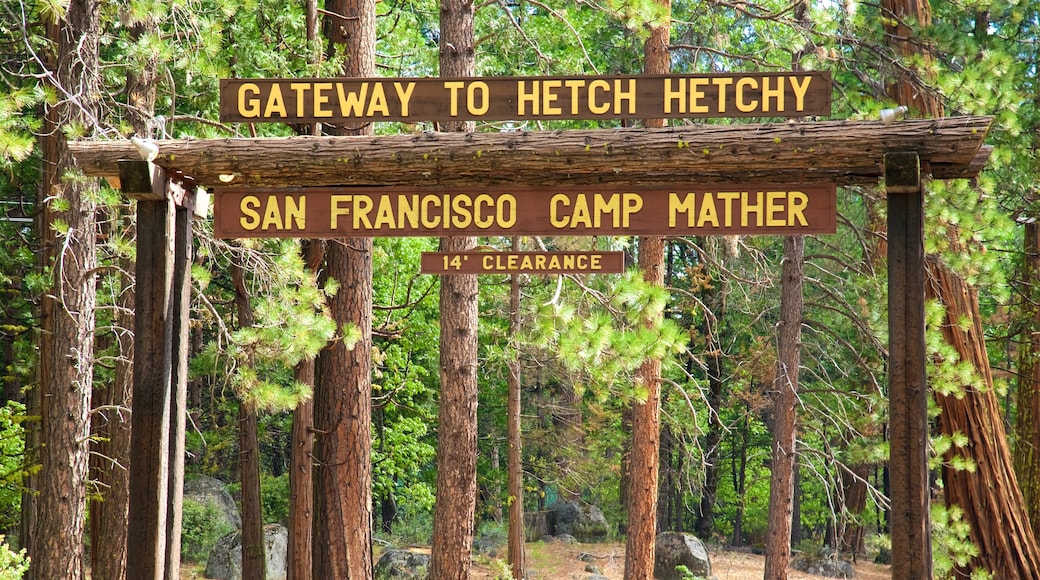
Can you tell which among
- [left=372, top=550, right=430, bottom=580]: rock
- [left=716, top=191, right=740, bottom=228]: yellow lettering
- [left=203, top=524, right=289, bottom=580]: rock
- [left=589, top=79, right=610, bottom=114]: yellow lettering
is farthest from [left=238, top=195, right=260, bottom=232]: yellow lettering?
[left=372, top=550, right=430, bottom=580]: rock

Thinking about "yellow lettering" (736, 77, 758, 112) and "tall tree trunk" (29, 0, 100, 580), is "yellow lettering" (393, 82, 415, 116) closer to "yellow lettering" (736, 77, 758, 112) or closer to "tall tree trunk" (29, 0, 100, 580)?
"yellow lettering" (736, 77, 758, 112)

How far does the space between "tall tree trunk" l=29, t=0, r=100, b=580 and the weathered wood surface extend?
125 inches

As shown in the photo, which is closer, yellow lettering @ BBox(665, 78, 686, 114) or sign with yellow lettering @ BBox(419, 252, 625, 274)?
yellow lettering @ BBox(665, 78, 686, 114)

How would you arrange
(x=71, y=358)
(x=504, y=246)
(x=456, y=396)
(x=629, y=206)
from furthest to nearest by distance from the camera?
1. (x=504, y=246)
2. (x=456, y=396)
3. (x=71, y=358)
4. (x=629, y=206)

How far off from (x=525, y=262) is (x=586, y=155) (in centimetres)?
130

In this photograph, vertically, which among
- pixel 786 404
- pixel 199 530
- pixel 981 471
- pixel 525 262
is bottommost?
pixel 199 530

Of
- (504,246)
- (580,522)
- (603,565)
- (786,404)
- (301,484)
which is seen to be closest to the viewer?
(301,484)

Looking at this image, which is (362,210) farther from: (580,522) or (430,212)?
(580,522)

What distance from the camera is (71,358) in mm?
8914

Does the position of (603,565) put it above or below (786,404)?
below

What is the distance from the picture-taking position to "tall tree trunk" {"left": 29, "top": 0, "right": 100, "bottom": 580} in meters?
8.87

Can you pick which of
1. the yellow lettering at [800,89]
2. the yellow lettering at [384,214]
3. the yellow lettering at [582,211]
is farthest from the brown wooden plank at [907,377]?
the yellow lettering at [384,214]

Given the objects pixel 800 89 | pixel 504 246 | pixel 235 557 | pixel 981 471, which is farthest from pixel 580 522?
pixel 800 89

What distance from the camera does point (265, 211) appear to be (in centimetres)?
598
